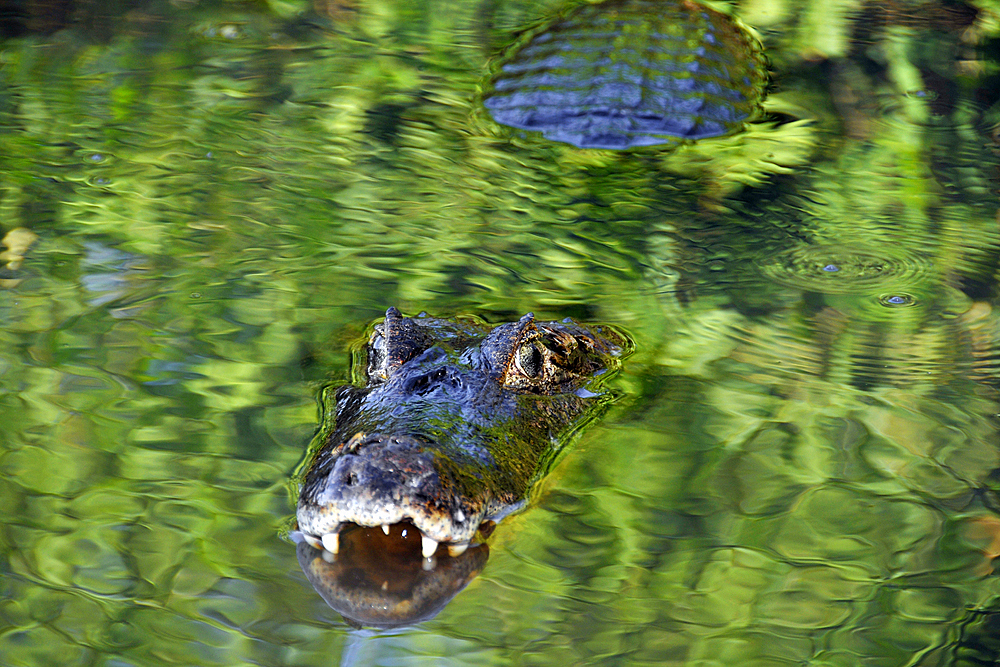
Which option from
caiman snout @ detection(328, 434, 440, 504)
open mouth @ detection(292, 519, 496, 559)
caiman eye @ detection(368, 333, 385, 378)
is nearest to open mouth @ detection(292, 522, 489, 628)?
open mouth @ detection(292, 519, 496, 559)

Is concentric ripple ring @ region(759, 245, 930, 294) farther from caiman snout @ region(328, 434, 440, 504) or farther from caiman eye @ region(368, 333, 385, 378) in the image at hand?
caiman snout @ region(328, 434, 440, 504)

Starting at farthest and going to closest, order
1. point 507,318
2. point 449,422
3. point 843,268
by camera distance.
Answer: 1. point 843,268
2. point 507,318
3. point 449,422

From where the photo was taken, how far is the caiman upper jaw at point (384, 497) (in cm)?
246

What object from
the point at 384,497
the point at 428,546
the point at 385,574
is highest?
the point at 384,497

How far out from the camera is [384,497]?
246 centimetres

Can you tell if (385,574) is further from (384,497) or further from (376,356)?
(376,356)

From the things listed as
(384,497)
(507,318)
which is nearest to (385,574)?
(384,497)

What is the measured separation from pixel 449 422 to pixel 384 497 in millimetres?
566

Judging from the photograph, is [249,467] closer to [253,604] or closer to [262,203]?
[253,604]

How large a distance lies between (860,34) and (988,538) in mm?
5090

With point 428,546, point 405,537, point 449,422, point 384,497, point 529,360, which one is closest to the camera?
point 384,497

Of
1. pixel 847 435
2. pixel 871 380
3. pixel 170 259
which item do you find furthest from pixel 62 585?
pixel 871 380

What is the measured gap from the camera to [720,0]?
736 cm

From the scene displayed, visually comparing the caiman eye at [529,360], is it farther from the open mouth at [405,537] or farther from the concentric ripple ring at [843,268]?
the concentric ripple ring at [843,268]
